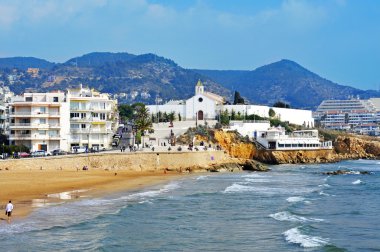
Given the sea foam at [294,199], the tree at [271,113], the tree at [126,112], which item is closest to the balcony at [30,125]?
the sea foam at [294,199]

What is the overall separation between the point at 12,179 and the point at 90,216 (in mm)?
15443

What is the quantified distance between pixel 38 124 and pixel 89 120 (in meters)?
7.47

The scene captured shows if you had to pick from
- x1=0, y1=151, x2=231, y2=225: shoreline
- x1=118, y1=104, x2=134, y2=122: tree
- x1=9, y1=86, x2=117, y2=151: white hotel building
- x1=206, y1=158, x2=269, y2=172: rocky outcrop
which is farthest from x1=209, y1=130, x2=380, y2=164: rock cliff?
x1=118, y1=104, x2=134, y2=122: tree

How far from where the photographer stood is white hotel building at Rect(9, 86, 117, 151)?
65.2 meters

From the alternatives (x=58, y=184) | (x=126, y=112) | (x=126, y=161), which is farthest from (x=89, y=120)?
(x=126, y=112)

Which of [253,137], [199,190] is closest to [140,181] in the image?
[199,190]

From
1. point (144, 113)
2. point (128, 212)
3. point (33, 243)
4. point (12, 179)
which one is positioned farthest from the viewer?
point (144, 113)

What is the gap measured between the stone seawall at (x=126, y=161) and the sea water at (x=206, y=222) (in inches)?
445

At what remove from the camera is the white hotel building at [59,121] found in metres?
65.2

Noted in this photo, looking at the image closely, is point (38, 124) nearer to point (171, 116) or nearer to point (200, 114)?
point (171, 116)

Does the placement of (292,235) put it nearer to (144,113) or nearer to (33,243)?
(33,243)

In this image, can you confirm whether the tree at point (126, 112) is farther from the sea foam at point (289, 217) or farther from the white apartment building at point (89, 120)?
the sea foam at point (289, 217)

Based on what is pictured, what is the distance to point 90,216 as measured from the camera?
3092 cm

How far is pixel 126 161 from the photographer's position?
62094mm
